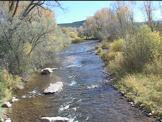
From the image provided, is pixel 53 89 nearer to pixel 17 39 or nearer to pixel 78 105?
pixel 78 105

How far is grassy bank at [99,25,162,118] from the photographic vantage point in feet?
28.5

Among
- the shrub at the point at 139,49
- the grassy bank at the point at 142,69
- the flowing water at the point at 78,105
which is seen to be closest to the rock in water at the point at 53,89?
the flowing water at the point at 78,105

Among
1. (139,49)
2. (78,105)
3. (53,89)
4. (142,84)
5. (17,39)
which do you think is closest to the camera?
(78,105)

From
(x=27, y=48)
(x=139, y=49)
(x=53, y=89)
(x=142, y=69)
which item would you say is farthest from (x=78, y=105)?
(x=27, y=48)

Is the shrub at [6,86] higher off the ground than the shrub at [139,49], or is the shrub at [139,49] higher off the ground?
the shrub at [139,49]

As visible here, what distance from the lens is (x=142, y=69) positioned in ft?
39.7

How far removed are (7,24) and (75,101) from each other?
768 cm

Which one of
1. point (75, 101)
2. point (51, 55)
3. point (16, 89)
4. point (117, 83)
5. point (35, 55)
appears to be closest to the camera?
point (75, 101)

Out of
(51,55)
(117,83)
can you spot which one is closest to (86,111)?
(117,83)

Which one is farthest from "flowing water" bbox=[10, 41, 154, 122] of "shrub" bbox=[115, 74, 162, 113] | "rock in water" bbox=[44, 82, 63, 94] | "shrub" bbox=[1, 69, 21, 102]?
"shrub" bbox=[1, 69, 21, 102]

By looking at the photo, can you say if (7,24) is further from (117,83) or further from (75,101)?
(117,83)

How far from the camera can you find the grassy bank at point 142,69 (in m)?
8.67

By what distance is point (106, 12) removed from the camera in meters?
67.7

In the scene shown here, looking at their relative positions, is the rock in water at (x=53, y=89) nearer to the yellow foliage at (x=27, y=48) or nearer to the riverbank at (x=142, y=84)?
the riverbank at (x=142, y=84)
